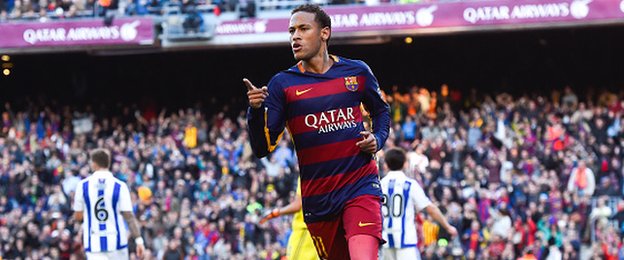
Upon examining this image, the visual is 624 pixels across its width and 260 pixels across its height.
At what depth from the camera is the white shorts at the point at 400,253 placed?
12359mm

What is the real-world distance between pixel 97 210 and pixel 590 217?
991cm

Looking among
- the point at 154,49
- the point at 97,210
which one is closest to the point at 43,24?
the point at 154,49

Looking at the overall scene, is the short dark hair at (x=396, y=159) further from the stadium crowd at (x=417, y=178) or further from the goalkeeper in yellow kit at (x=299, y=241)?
the stadium crowd at (x=417, y=178)

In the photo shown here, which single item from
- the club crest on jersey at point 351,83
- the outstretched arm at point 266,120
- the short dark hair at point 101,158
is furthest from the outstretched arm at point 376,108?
the short dark hair at point 101,158

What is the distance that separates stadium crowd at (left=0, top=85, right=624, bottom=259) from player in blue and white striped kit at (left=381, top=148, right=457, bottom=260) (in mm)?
6686

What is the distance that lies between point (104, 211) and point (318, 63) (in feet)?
17.6

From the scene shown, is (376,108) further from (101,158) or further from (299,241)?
(101,158)

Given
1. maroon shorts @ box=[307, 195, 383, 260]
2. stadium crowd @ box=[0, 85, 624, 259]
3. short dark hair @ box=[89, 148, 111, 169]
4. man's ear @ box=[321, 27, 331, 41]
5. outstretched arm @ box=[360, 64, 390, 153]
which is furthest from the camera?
stadium crowd @ box=[0, 85, 624, 259]

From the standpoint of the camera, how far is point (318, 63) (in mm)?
7738

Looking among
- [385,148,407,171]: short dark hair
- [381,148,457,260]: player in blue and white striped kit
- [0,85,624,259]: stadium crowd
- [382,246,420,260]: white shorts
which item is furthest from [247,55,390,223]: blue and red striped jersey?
[0,85,624,259]: stadium crowd

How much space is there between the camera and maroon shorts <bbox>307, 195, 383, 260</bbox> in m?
7.56

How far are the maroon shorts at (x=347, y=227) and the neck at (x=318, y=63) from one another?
2.76ft

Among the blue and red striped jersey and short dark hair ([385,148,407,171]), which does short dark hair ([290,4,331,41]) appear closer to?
the blue and red striped jersey

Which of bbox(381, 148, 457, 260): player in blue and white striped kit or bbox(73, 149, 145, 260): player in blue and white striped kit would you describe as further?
bbox(73, 149, 145, 260): player in blue and white striped kit
